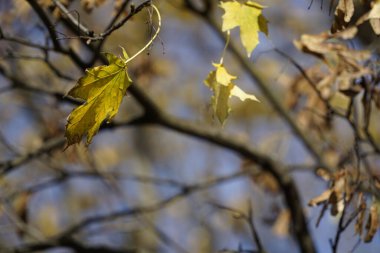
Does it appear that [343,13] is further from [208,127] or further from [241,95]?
[208,127]

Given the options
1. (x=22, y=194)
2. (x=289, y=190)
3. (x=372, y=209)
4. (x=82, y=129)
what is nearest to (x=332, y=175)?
(x=372, y=209)

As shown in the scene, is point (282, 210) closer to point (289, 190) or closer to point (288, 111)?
point (289, 190)

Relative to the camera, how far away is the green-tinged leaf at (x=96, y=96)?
1342 millimetres

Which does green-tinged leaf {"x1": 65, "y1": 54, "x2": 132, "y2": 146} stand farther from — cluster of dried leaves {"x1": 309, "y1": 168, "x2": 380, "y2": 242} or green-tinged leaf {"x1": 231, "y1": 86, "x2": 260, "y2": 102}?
cluster of dried leaves {"x1": 309, "y1": 168, "x2": 380, "y2": 242}

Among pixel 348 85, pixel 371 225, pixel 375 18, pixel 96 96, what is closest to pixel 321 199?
pixel 371 225

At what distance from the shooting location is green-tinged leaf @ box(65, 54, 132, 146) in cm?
134

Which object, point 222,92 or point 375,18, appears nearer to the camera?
point 222,92

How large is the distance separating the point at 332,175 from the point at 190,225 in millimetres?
5786

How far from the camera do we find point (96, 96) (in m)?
1.37

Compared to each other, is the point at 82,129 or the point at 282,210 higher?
the point at 282,210

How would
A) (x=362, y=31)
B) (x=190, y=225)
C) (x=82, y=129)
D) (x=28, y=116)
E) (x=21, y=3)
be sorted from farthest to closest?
(x=28, y=116), (x=190, y=225), (x=362, y=31), (x=21, y=3), (x=82, y=129)

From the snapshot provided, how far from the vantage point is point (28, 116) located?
8.22m

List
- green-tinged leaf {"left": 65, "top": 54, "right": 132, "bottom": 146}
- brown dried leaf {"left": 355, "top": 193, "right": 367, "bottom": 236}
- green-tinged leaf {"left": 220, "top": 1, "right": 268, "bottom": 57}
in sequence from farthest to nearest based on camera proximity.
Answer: brown dried leaf {"left": 355, "top": 193, "right": 367, "bottom": 236} → green-tinged leaf {"left": 220, "top": 1, "right": 268, "bottom": 57} → green-tinged leaf {"left": 65, "top": 54, "right": 132, "bottom": 146}

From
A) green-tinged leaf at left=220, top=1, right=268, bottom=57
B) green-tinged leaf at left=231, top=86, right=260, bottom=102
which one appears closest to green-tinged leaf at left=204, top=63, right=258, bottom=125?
green-tinged leaf at left=231, top=86, right=260, bottom=102
